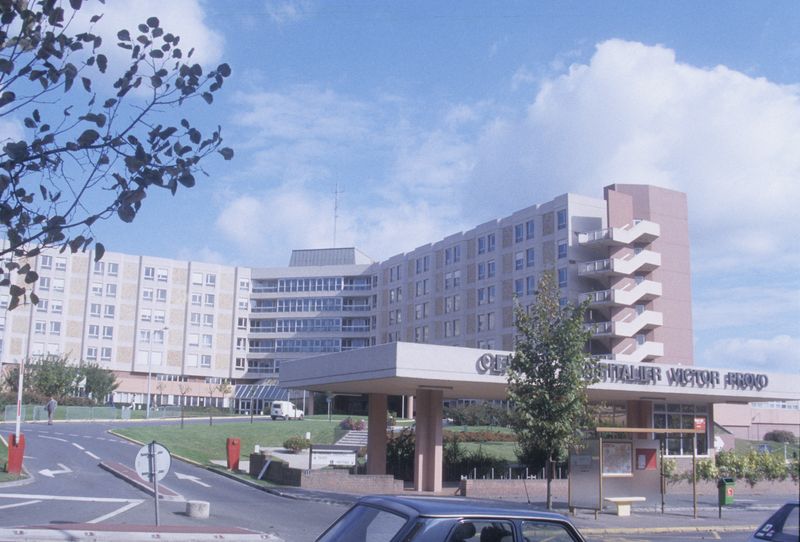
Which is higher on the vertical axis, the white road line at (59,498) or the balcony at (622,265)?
the balcony at (622,265)

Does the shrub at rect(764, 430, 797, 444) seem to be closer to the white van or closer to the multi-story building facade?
the multi-story building facade

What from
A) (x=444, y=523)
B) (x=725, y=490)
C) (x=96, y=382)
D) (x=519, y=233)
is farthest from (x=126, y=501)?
(x=96, y=382)

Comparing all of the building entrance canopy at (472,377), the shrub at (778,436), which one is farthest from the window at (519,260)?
the building entrance canopy at (472,377)

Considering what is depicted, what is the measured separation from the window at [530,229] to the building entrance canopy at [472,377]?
35.9m

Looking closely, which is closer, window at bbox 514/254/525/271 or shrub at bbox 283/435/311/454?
shrub at bbox 283/435/311/454

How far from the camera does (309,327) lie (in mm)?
105562

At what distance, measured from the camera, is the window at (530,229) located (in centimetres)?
7261

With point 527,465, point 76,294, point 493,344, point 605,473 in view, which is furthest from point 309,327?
point 605,473

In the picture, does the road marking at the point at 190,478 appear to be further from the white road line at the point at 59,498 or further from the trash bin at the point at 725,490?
the trash bin at the point at 725,490

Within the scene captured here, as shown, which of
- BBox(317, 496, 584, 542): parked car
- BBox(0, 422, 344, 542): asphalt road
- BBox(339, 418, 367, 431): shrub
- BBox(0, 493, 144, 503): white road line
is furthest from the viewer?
BBox(339, 418, 367, 431): shrub

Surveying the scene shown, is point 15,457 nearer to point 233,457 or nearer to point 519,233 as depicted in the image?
point 233,457

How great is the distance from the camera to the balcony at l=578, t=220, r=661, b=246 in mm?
67125

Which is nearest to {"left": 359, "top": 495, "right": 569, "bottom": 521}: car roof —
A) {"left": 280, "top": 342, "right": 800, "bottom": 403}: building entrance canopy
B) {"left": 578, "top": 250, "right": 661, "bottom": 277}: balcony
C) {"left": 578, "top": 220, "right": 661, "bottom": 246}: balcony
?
{"left": 280, "top": 342, "right": 800, "bottom": 403}: building entrance canopy

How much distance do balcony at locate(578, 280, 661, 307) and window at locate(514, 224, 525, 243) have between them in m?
8.48
